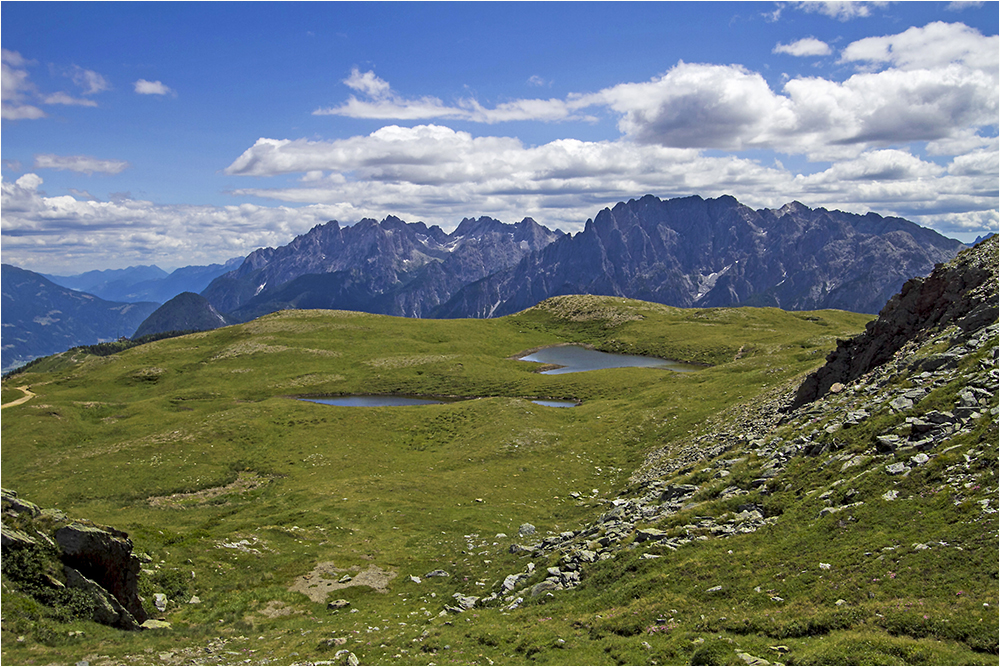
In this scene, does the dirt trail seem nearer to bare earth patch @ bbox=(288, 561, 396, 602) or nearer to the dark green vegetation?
the dark green vegetation

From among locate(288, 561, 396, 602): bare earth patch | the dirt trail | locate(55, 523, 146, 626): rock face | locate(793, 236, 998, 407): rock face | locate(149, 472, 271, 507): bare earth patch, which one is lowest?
the dirt trail

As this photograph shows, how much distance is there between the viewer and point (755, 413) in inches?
2495

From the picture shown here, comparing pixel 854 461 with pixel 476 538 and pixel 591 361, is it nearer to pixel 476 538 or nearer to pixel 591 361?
pixel 476 538

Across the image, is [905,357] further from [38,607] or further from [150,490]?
[150,490]

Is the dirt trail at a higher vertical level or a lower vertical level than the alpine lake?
lower

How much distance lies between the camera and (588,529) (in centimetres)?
3912

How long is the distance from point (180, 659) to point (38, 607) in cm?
673

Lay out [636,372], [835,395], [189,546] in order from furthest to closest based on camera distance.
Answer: [636,372]
[835,395]
[189,546]

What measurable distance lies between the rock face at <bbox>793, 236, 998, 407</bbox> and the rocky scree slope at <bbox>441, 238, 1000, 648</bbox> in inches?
9.2

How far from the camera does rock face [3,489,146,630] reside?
2759 cm

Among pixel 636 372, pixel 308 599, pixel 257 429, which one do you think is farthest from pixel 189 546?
pixel 636 372

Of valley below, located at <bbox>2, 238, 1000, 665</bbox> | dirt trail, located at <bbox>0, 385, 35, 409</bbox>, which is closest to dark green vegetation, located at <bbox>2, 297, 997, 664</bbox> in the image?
valley below, located at <bbox>2, 238, 1000, 665</bbox>

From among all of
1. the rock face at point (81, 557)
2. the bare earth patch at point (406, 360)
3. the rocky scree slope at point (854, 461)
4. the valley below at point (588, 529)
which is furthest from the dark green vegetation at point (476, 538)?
the bare earth patch at point (406, 360)

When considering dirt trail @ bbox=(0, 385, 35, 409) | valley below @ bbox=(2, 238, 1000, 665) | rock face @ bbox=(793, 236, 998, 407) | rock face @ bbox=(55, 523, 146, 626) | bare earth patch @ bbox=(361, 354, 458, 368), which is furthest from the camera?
bare earth patch @ bbox=(361, 354, 458, 368)
